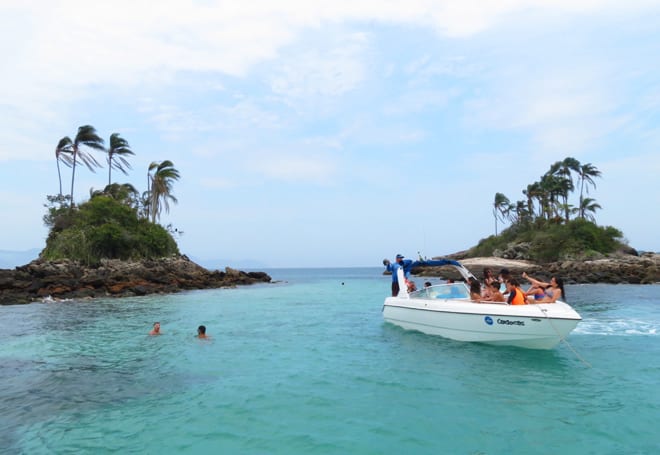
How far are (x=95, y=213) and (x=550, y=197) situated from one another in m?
68.8

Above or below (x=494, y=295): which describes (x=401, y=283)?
above

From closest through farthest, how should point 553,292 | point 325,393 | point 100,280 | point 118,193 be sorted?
point 325,393
point 553,292
point 100,280
point 118,193

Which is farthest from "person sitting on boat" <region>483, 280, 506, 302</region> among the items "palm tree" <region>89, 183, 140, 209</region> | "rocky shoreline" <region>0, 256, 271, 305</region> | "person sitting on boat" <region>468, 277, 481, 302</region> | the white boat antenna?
"palm tree" <region>89, 183, 140, 209</region>

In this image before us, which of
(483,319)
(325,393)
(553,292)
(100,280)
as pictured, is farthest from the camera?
(100,280)

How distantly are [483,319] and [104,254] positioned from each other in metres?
41.6

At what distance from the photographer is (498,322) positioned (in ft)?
38.4

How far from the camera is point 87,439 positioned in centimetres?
662

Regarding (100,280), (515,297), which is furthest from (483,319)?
(100,280)

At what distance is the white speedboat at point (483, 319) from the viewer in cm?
1108

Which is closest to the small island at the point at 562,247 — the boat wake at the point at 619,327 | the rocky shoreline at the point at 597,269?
the rocky shoreline at the point at 597,269

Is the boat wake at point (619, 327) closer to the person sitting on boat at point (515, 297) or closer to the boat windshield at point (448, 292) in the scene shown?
the boat windshield at point (448, 292)

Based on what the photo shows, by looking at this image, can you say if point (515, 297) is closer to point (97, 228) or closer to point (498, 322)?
point (498, 322)

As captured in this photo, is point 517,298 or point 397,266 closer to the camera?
point 517,298

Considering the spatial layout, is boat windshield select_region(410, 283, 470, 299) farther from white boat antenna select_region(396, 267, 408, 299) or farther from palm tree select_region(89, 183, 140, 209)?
palm tree select_region(89, 183, 140, 209)
